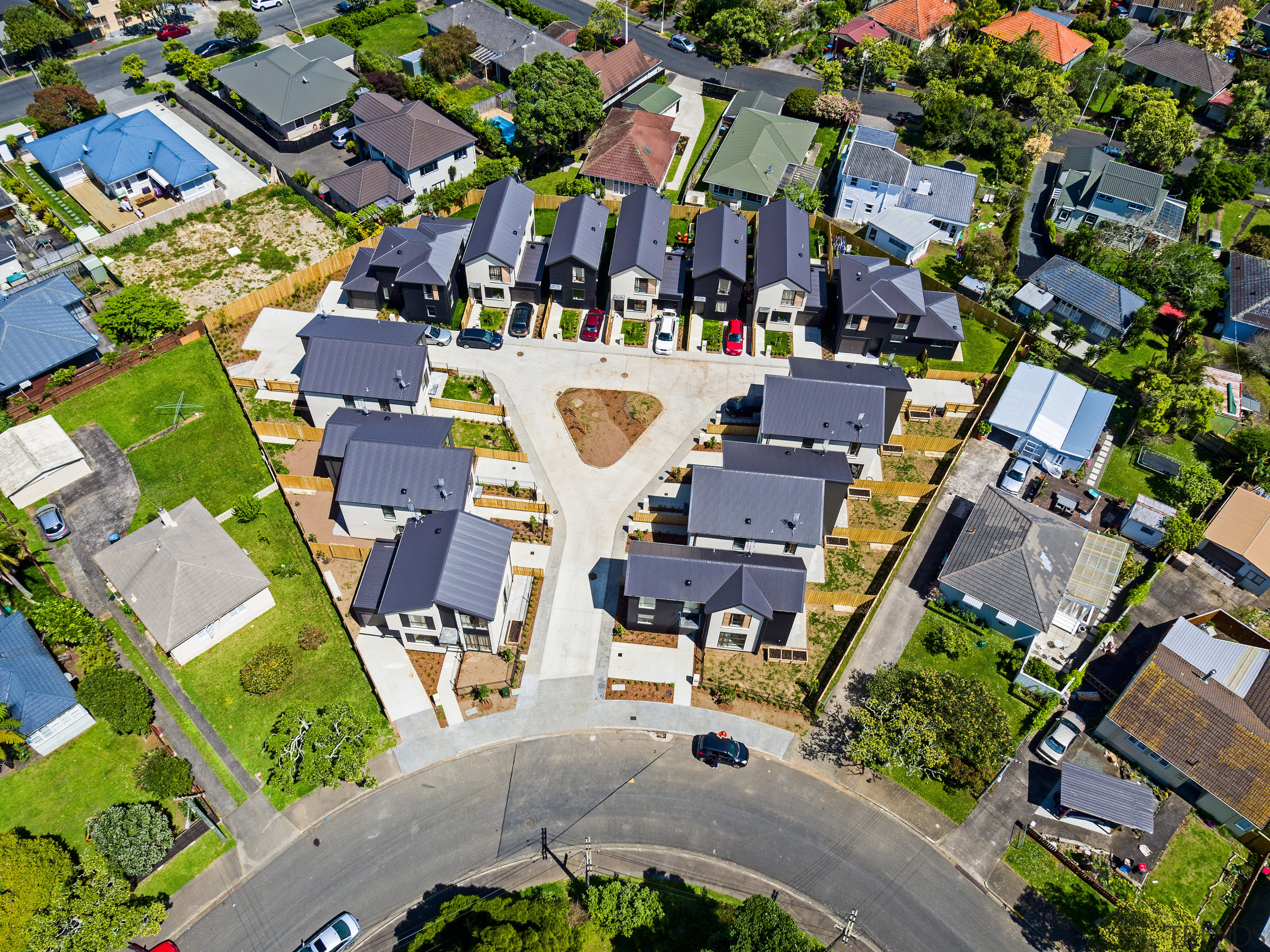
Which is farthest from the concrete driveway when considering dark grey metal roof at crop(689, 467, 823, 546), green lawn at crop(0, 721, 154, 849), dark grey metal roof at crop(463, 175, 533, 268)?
dark grey metal roof at crop(689, 467, 823, 546)

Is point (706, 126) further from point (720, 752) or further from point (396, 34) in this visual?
point (720, 752)

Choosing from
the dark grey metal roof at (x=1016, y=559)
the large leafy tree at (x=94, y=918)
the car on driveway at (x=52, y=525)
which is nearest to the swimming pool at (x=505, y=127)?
the car on driveway at (x=52, y=525)

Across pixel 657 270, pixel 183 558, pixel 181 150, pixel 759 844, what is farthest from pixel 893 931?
pixel 181 150

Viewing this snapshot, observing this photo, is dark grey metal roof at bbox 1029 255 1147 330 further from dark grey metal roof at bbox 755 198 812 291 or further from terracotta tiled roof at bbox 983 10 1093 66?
terracotta tiled roof at bbox 983 10 1093 66

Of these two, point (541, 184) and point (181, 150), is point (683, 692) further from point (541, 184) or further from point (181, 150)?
point (181, 150)

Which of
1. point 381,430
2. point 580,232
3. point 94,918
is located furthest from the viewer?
point 580,232

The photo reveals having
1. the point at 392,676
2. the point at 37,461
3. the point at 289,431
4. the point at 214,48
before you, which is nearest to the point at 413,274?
the point at 289,431
